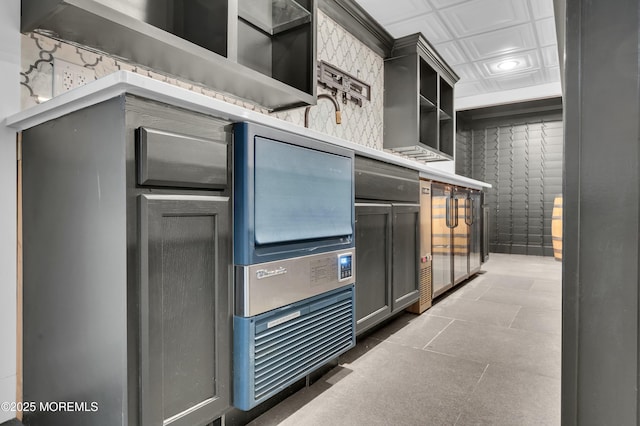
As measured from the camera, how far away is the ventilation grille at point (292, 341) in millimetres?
1038

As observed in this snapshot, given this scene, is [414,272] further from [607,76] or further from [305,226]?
[607,76]

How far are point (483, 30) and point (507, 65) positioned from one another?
3.73 ft

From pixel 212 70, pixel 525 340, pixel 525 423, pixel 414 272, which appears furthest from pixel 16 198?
pixel 525 340

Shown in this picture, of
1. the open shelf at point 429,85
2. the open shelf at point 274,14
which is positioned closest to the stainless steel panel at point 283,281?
the open shelf at point 274,14

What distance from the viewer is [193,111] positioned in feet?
3.10

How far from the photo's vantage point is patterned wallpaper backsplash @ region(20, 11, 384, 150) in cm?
119

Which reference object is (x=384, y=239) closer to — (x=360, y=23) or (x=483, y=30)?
(x=360, y=23)

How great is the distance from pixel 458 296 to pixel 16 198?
2.83 metres

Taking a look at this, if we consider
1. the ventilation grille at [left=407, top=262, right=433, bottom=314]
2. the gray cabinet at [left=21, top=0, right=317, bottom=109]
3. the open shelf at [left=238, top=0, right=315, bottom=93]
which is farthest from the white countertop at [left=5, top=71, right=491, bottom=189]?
the ventilation grille at [left=407, top=262, right=433, bottom=314]

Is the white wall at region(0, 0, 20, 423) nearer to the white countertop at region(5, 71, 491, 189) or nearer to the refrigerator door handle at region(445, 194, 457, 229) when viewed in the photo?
the white countertop at region(5, 71, 491, 189)

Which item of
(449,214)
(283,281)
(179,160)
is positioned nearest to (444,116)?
(449,214)

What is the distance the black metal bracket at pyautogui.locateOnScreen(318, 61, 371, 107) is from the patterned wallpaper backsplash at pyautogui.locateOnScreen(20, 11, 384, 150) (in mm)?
53

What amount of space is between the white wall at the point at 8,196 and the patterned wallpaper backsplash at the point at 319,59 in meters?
0.03

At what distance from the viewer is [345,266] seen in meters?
1.48
